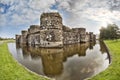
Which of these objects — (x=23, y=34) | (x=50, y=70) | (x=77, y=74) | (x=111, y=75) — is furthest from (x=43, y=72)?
(x=23, y=34)

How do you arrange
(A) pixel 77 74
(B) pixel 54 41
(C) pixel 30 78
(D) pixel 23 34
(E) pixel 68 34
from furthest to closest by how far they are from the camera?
(D) pixel 23 34 < (E) pixel 68 34 < (B) pixel 54 41 < (A) pixel 77 74 < (C) pixel 30 78

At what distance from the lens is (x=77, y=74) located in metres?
7.36

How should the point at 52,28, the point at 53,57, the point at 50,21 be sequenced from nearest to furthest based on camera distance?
the point at 53,57 < the point at 52,28 < the point at 50,21

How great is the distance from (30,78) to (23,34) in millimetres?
30901

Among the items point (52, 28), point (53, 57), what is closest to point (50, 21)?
point (52, 28)

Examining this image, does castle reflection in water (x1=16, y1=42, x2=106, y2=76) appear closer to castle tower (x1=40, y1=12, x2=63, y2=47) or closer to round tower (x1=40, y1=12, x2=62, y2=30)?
castle tower (x1=40, y1=12, x2=63, y2=47)

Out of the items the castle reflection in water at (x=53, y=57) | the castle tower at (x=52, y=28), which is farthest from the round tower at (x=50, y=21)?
the castle reflection in water at (x=53, y=57)

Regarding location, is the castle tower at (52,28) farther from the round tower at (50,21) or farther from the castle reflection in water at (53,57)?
the castle reflection in water at (53,57)

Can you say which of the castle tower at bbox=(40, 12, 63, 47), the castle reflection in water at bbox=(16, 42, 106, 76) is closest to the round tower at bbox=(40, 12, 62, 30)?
the castle tower at bbox=(40, 12, 63, 47)

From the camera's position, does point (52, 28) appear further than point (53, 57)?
Yes

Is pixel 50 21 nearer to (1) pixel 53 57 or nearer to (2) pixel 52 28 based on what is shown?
(2) pixel 52 28

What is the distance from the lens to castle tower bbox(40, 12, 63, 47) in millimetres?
20016

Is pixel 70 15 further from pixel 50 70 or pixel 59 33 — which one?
pixel 50 70

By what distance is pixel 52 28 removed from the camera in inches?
797
